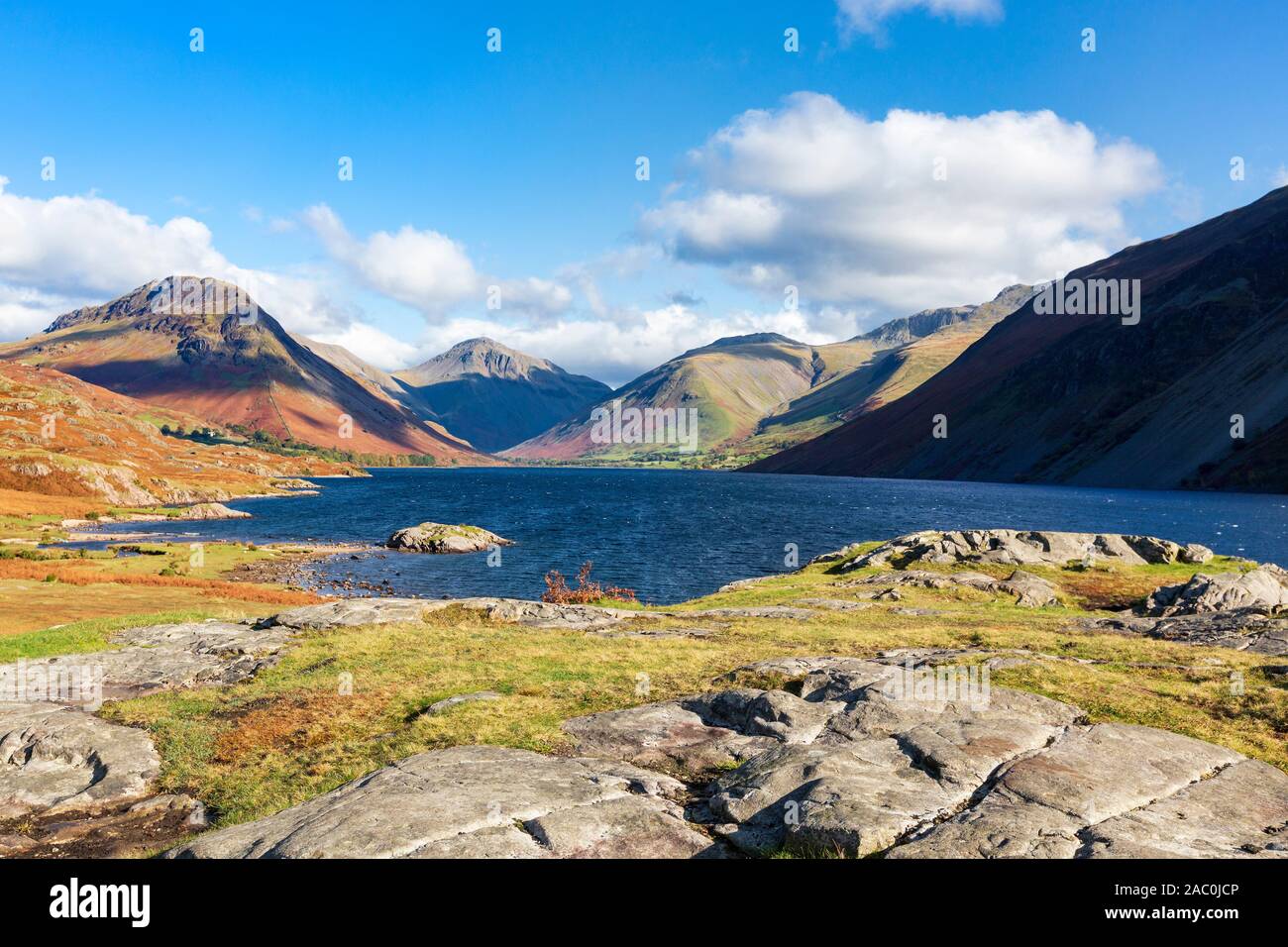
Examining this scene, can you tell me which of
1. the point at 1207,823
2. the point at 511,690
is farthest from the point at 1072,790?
the point at 511,690

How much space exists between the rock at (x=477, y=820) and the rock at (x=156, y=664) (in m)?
15.0

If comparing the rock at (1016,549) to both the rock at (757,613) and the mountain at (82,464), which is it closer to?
the rock at (757,613)

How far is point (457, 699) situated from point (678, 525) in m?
103

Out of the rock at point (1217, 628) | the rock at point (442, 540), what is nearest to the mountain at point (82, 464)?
the rock at point (442, 540)

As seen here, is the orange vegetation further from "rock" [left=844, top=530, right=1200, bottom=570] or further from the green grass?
"rock" [left=844, top=530, right=1200, bottom=570]

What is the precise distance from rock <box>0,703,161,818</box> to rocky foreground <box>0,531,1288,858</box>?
0.06m

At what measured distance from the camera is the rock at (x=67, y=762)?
53.1 ft

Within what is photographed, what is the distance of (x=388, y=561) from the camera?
3381 inches

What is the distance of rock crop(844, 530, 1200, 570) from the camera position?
62250 mm

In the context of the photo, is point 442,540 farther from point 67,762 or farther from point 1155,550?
point 1155,550

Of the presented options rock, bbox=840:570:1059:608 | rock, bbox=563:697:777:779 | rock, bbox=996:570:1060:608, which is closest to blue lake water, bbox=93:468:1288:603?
rock, bbox=840:570:1059:608

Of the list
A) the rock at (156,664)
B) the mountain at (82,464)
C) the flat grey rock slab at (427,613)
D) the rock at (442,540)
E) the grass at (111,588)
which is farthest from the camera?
the mountain at (82,464)
